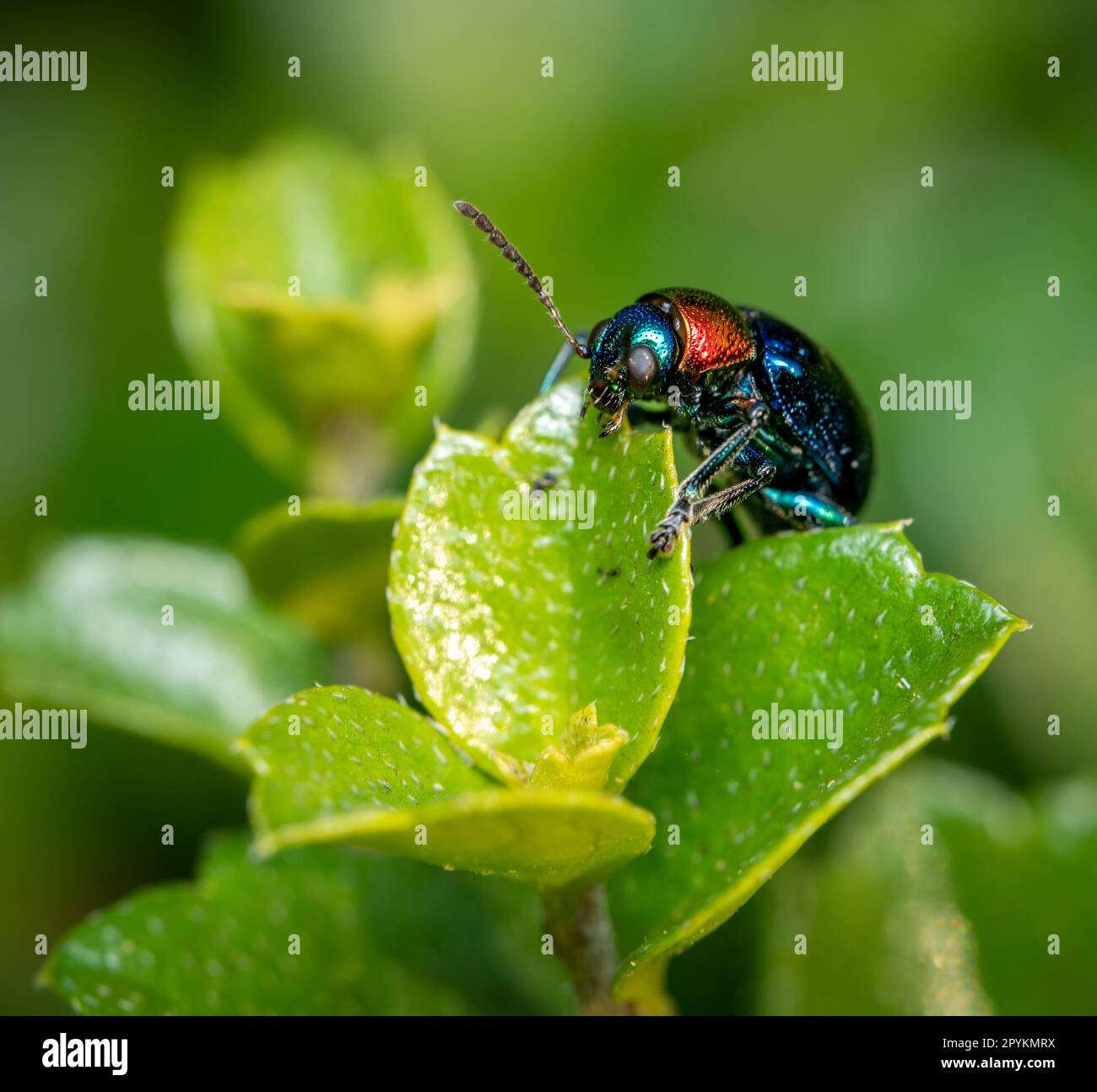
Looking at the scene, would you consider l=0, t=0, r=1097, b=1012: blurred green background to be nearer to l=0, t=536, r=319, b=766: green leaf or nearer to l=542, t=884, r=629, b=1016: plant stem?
l=0, t=536, r=319, b=766: green leaf

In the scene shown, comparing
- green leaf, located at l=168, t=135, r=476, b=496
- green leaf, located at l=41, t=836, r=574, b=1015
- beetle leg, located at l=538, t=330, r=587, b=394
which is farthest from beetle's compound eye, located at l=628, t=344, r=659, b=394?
green leaf, located at l=41, t=836, r=574, b=1015

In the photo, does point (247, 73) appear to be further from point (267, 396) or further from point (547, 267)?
point (267, 396)

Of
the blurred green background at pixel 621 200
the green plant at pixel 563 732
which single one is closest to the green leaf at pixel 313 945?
the green plant at pixel 563 732

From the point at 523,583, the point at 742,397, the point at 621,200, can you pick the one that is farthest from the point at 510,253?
the point at 621,200

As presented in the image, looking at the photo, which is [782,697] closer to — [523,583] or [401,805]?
[523,583]

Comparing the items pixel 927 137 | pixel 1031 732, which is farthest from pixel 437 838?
pixel 927 137

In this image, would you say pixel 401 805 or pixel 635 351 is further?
pixel 635 351
